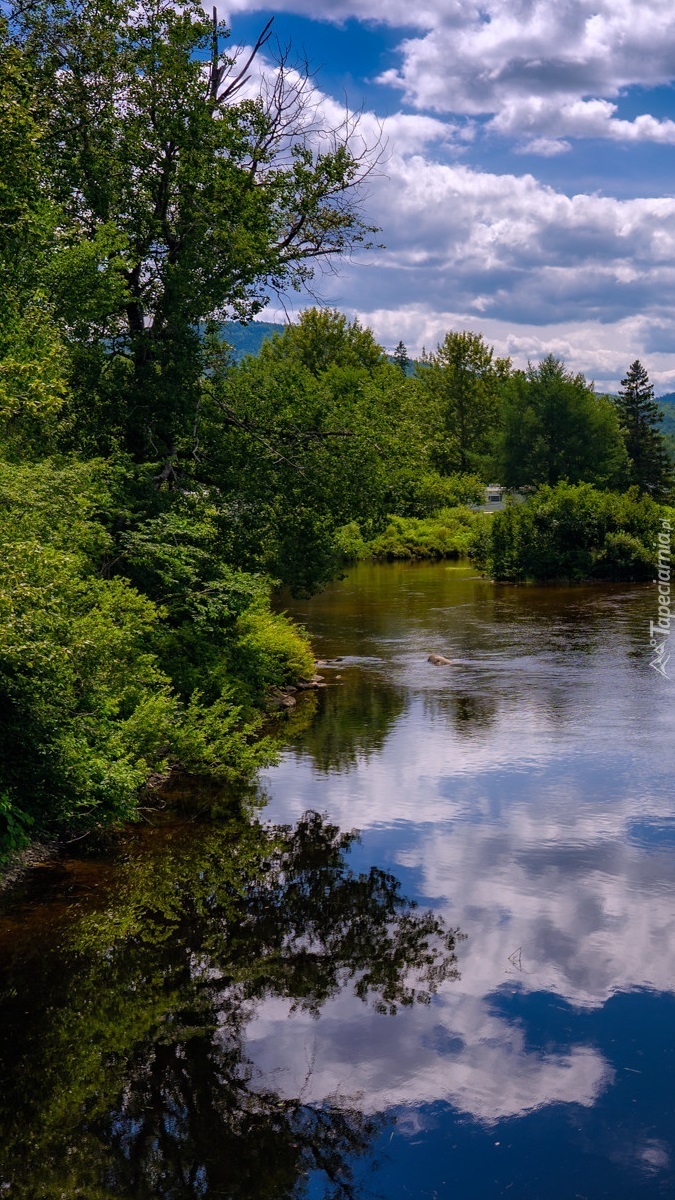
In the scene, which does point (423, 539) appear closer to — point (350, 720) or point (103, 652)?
point (350, 720)

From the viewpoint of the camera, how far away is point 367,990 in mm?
11016

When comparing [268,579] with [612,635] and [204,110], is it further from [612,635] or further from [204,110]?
[612,635]

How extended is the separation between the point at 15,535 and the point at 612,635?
23.6 meters

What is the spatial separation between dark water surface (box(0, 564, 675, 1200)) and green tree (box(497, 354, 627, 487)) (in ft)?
190

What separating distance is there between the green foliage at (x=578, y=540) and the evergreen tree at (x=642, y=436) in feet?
93.5

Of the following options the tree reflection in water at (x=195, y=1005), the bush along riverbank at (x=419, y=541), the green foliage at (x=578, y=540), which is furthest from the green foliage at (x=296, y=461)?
the bush along riverbank at (x=419, y=541)

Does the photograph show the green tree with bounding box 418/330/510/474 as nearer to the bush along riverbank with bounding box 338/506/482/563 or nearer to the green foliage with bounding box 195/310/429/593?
the bush along riverbank with bounding box 338/506/482/563

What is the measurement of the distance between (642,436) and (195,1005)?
2996 inches

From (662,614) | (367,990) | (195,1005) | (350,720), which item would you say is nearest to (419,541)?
(662,614)

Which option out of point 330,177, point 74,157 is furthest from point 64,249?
point 330,177

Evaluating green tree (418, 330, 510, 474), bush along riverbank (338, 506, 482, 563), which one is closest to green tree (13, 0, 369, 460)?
bush along riverbank (338, 506, 482, 563)

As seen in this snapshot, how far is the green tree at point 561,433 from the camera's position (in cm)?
7506

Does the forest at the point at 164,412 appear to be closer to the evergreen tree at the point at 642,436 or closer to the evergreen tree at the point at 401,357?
the evergreen tree at the point at 642,436

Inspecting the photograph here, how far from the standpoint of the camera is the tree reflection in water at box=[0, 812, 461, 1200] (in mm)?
8141
